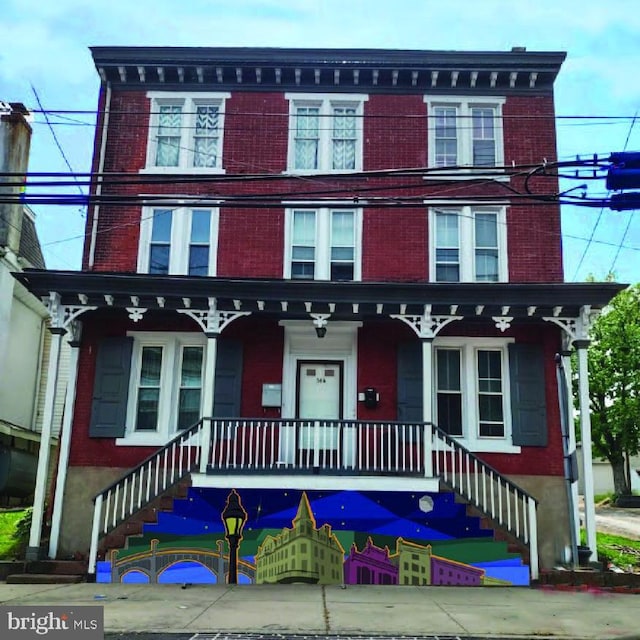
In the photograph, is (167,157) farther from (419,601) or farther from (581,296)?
(419,601)

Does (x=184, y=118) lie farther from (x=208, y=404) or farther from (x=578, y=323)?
(x=578, y=323)

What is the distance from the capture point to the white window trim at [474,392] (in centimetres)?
1375

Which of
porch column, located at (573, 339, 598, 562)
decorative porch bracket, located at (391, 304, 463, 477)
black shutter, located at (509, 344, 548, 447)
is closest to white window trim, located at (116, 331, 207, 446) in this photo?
decorative porch bracket, located at (391, 304, 463, 477)

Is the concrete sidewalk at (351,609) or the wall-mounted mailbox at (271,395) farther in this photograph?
the wall-mounted mailbox at (271,395)

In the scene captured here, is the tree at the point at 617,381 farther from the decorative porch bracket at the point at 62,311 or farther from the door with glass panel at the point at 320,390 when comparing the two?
the decorative porch bracket at the point at 62,311

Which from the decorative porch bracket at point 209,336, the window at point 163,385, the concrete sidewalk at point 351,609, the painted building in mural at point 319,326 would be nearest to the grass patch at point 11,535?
the painted building in mural at point 319,326

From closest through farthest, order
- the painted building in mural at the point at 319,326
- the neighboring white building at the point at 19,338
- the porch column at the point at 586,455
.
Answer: the painted building in mural at the point at 319,326 < the porch column at the point at 586,455 < the neighboring white building at the point at 19,338

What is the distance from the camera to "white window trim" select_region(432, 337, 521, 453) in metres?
13.8

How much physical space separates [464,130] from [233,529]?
970 cm

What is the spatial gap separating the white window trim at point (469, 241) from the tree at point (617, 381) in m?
15.1

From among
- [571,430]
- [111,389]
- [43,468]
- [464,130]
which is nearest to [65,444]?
[43,468]

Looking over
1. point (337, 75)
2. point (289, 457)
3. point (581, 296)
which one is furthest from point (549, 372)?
point (337, 75)

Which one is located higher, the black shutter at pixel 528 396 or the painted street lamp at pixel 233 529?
the black shutter at pixel 528 396

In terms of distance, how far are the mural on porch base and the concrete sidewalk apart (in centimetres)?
46
